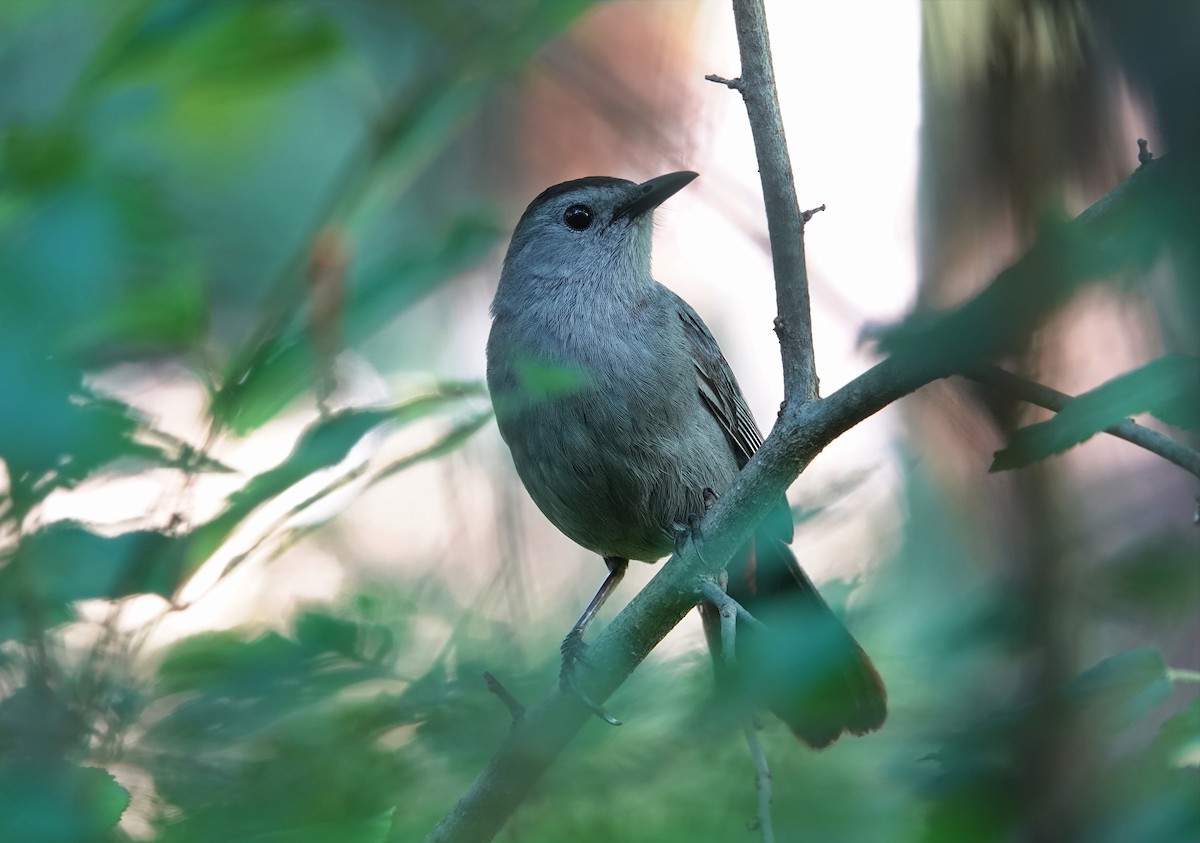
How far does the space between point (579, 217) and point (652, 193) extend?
374 millimetres

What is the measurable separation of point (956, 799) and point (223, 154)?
104 cm

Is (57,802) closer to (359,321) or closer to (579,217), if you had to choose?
(359,321)

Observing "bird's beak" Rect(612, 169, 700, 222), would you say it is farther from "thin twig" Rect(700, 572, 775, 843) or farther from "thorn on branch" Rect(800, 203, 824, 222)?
"thin twig" Rect(700, 572, 775, 843)

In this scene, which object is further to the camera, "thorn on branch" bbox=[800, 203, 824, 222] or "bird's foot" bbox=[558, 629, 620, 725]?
"thorn on branch" bbox=[800, 203, 824, 222]

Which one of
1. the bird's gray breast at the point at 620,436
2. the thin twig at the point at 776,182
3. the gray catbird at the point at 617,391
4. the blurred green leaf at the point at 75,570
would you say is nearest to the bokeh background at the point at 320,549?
the blurred green leaf at the point at 75,570

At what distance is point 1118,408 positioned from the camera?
1.25 meters

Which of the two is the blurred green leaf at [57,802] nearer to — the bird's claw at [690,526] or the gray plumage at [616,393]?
the bird's claw at [690,526]

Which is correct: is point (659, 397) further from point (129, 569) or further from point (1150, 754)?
point (129, 569)

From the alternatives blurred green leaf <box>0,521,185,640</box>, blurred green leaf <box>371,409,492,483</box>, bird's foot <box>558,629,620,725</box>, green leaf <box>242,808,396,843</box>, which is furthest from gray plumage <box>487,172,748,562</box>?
green leaf <box>242,808,396,843</box>

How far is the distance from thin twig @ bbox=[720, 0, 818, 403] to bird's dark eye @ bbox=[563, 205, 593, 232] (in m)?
2.16

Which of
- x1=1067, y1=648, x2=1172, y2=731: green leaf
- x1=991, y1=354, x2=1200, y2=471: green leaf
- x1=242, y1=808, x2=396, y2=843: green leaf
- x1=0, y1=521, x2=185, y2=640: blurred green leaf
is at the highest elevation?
x1=991, y1=354, x2=1200, y2=471: green leaf

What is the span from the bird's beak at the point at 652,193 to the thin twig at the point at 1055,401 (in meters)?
2.16

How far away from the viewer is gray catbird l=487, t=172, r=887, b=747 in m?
3.64

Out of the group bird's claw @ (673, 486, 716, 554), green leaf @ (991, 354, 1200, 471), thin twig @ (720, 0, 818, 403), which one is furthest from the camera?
bird's claw @ (673, 486, 716, 554)
